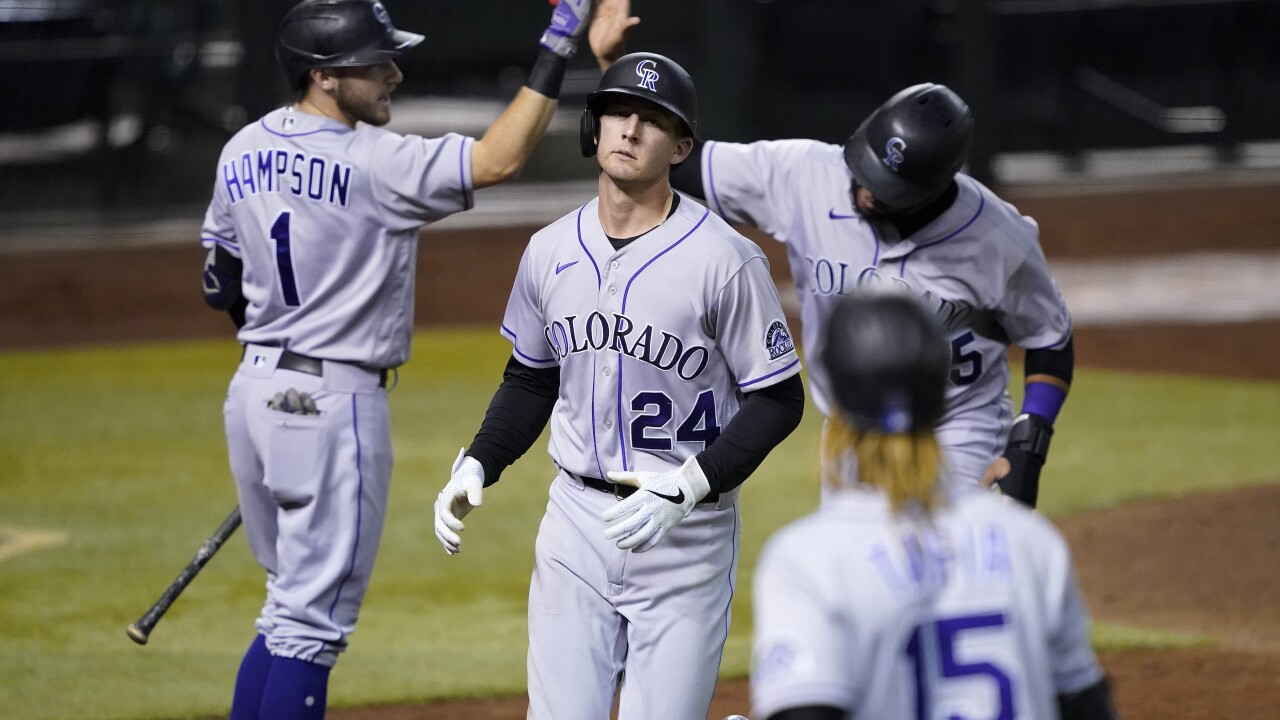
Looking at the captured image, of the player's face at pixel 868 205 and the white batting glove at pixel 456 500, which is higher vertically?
the player's face at pixel 868 205

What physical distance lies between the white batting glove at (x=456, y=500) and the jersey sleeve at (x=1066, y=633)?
58.9 inches

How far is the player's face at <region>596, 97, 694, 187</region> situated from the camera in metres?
3.31

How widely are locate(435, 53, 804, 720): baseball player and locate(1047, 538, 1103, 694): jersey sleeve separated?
1.15m

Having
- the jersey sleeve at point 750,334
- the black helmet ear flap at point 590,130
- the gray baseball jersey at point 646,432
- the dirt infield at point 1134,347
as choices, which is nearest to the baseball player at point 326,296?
the black helmet ear flap at point 590,130

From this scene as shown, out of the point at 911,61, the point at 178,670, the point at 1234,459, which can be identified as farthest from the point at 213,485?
the point at 911,61

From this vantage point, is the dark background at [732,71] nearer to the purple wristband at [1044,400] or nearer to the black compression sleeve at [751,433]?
the purple wristband at [1044,400]

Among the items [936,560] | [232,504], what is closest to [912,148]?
[936,560]

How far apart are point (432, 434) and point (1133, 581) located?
4.82 metres

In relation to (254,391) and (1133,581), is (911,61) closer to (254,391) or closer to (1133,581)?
(1133,581)

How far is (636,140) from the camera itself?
3.31 meters

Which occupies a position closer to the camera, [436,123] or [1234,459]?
[1234,459]

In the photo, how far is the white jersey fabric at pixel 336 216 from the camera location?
4.12 m

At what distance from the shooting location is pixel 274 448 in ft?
13.4

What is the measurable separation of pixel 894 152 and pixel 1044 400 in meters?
0.84
